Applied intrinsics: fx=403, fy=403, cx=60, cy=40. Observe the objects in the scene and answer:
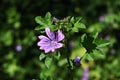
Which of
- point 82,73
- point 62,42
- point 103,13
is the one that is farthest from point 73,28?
point 103,13

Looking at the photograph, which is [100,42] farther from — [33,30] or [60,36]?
[33,30]

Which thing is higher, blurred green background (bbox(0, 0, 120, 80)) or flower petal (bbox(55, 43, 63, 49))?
blurred green background (bbox(0, 0, 120, 80))

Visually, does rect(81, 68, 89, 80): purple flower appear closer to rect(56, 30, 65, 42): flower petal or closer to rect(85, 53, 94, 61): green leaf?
rect(85, 53, 94, 61): green leaf

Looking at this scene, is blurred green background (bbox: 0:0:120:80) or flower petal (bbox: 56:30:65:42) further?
blurred green background (bbox: 0:0:120:80)

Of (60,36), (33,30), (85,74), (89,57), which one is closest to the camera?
(60,36)

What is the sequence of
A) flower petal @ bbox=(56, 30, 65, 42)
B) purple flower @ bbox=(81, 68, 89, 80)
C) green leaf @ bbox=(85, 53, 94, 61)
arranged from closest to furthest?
flower petal @ bbox=(56, 30, 65, 42) < green leaf @ bbox=(85, 53, 94, 61) < purple flower @ bbox=(81, 68, 89, 80)

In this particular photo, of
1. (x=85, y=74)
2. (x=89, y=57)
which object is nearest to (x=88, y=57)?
(x=89, y=57)

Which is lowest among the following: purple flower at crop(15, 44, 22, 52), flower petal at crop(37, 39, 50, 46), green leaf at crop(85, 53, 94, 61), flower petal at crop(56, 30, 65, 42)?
green leaf at crop(85, 53, 94, 61)

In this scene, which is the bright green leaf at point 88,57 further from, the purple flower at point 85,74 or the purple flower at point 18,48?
the purple flower at point 18,48

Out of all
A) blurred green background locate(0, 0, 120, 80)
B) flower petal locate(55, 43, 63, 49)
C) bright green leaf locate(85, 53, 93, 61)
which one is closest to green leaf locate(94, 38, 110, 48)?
bright green leaf locate(85, 53, 93, 61)
